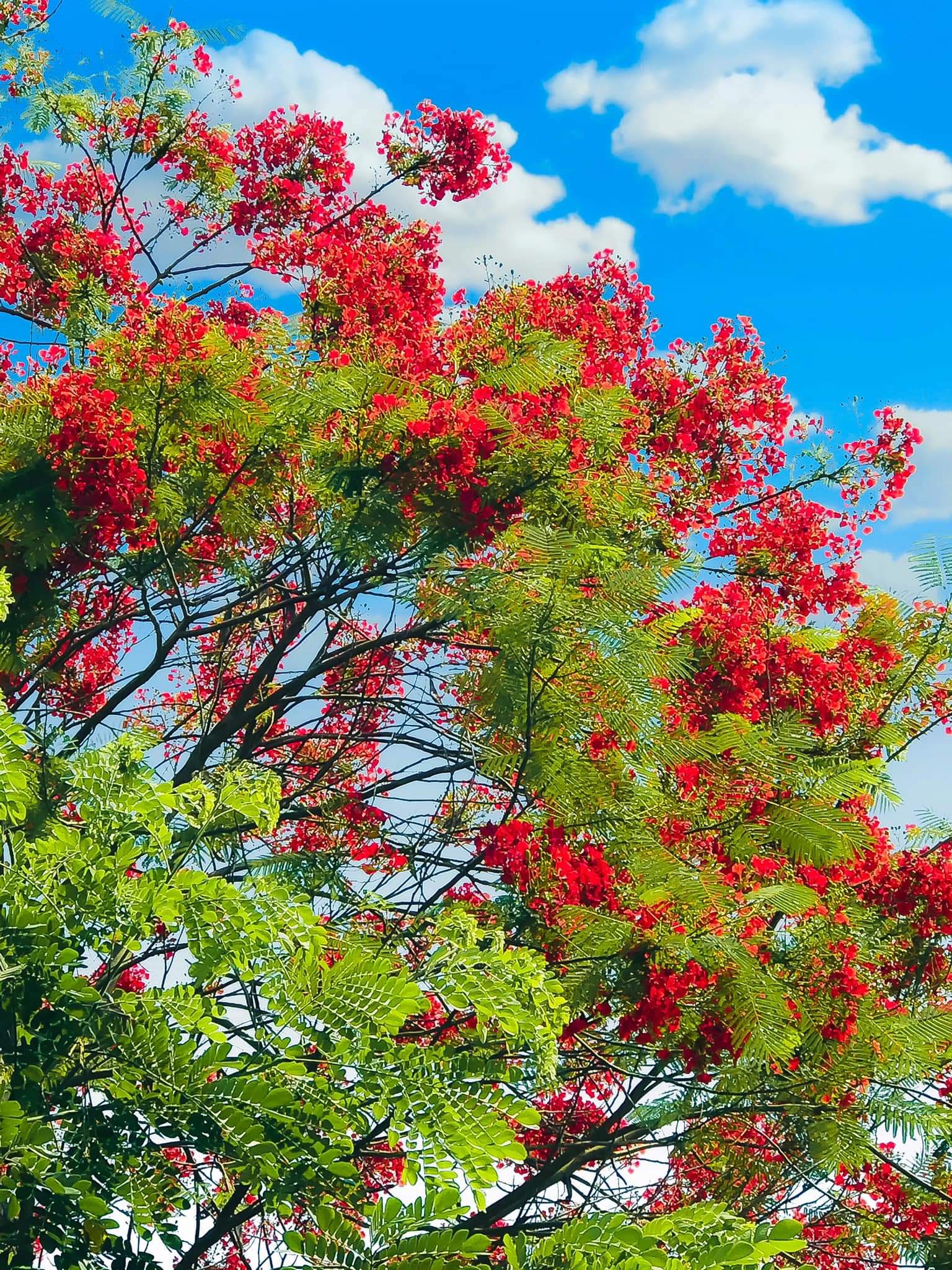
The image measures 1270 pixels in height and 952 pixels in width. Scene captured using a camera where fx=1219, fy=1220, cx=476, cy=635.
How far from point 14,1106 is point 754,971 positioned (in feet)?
11.1

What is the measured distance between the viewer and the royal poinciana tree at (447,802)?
12.6 ft

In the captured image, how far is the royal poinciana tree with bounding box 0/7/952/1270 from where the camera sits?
3855 millimetres

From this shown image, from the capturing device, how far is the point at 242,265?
10.6m

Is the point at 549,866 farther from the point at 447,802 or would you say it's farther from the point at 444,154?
the point at 444,154

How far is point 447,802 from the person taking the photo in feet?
24.9

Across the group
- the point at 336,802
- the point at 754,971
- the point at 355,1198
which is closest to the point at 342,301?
the point at 336,802

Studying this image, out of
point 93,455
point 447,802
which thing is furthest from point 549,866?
point 93,455

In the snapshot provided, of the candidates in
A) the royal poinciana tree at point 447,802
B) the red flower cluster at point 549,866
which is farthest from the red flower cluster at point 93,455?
the red flower cluster at point 549,866

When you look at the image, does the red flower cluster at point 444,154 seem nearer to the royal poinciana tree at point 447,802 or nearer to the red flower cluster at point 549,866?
the royal poinciana tree at point 447,802

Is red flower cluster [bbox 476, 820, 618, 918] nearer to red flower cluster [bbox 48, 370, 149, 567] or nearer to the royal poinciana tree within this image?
the royal poinciana tree

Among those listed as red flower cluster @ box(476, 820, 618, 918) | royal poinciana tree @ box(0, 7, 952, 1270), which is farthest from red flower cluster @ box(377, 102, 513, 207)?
red flower cluster @ box(476, 820, 618, 918)

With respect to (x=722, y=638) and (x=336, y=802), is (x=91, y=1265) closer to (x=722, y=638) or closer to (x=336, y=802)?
(x=336, y=802)

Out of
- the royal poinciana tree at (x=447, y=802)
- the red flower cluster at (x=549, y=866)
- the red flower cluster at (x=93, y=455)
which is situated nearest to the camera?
the royal poinciana tree at (x=447, y=802)

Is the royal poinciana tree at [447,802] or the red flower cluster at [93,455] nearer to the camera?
the royal poinciana tree at [447,802]
